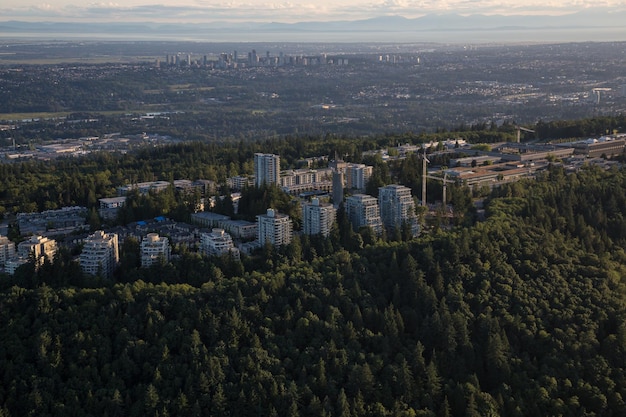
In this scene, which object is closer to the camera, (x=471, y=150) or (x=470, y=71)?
(x=471, y=150)

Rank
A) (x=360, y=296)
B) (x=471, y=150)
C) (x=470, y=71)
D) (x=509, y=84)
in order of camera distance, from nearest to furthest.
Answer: (x=360, y=296) → (x=471, y=150) → (x=509, y=84) → (x=470, y=71)

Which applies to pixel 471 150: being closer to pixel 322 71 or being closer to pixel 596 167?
pixel 596 167

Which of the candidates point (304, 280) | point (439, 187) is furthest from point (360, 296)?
point (439, 187)

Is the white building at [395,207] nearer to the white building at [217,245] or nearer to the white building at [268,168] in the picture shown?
the white building at [217,245]

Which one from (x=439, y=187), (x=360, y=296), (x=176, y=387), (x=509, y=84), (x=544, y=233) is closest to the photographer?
(x=176, y=387)

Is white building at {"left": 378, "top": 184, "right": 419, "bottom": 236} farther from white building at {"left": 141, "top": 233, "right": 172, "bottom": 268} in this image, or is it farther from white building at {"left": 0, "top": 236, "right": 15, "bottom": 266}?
white building at {"left": 0, "top": 236, "right": 15, "bottom": 266}

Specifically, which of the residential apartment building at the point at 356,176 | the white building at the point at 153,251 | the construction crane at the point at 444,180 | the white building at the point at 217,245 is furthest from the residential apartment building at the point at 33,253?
the residential apartment building at the point at 356,176
